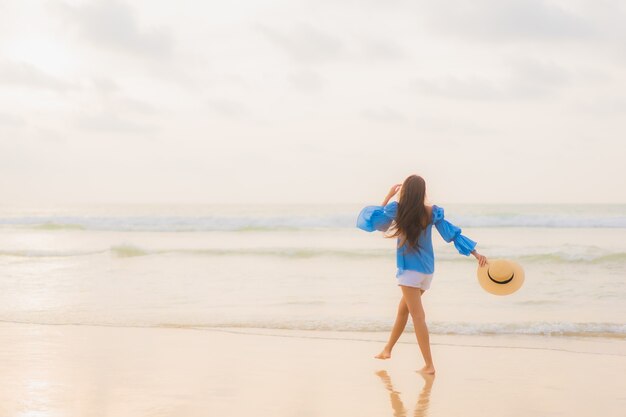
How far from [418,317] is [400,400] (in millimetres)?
971

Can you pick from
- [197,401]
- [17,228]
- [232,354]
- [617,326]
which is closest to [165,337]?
[232,354]

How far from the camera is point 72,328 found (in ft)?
27.2

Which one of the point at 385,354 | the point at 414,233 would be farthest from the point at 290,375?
the point at 414,233

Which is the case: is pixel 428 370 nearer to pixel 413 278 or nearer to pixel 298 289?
pixel 413 278

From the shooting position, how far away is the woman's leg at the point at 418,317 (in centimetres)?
614

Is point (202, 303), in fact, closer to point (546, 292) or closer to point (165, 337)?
point (165, 337)

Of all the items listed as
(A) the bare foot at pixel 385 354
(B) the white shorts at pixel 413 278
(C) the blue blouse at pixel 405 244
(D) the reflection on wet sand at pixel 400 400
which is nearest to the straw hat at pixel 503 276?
(C) the blue blouse at pixel 405 244

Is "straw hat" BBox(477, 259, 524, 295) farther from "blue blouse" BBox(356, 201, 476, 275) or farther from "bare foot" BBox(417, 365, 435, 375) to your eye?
"bare foot" BBox(417, 365, 435, 375)

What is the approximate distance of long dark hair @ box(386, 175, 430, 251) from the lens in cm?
593

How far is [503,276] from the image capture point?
6008 millimetres

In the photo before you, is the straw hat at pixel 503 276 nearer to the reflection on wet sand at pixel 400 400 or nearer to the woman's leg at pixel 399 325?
the woman's leg at pixel 399 325

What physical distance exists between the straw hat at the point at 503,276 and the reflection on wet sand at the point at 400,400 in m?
0.91

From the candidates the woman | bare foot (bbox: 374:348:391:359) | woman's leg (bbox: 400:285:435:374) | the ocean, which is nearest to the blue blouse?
the woman

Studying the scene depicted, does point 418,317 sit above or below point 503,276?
below
